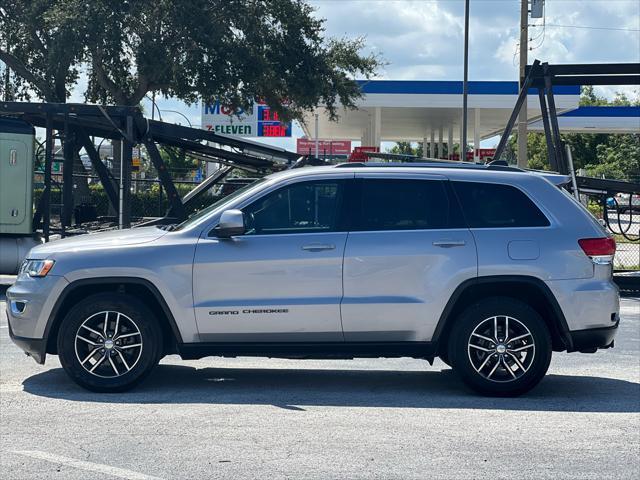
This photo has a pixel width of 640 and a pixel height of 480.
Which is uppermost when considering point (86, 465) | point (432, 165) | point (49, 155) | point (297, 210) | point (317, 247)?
point (49, 155)

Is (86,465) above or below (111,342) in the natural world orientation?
below

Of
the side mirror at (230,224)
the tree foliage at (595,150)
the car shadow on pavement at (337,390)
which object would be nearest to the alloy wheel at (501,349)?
the car shadow on pavement at (337,390)

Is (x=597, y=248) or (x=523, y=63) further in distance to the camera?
(x=523, y=63)

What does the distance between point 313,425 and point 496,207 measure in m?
2.37

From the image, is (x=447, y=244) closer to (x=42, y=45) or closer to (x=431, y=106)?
(x=42, y=45)

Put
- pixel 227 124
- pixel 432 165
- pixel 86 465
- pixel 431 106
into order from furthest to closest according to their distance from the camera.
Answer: pixel 227 124, pixel 431 106, pixel 432 165, pixel 86 465

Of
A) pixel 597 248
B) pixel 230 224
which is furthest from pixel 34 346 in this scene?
pixel 597 248

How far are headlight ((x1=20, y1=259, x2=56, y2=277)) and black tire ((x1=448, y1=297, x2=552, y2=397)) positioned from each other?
3205 millimetres

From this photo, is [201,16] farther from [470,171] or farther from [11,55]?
[470,171]

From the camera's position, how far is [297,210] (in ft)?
25.0

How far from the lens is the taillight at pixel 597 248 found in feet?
24.8

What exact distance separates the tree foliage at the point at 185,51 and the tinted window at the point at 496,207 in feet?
67.9

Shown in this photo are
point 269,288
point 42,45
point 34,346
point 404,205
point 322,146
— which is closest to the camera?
point 269,288

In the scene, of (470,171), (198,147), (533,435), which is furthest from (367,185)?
(198,147)
